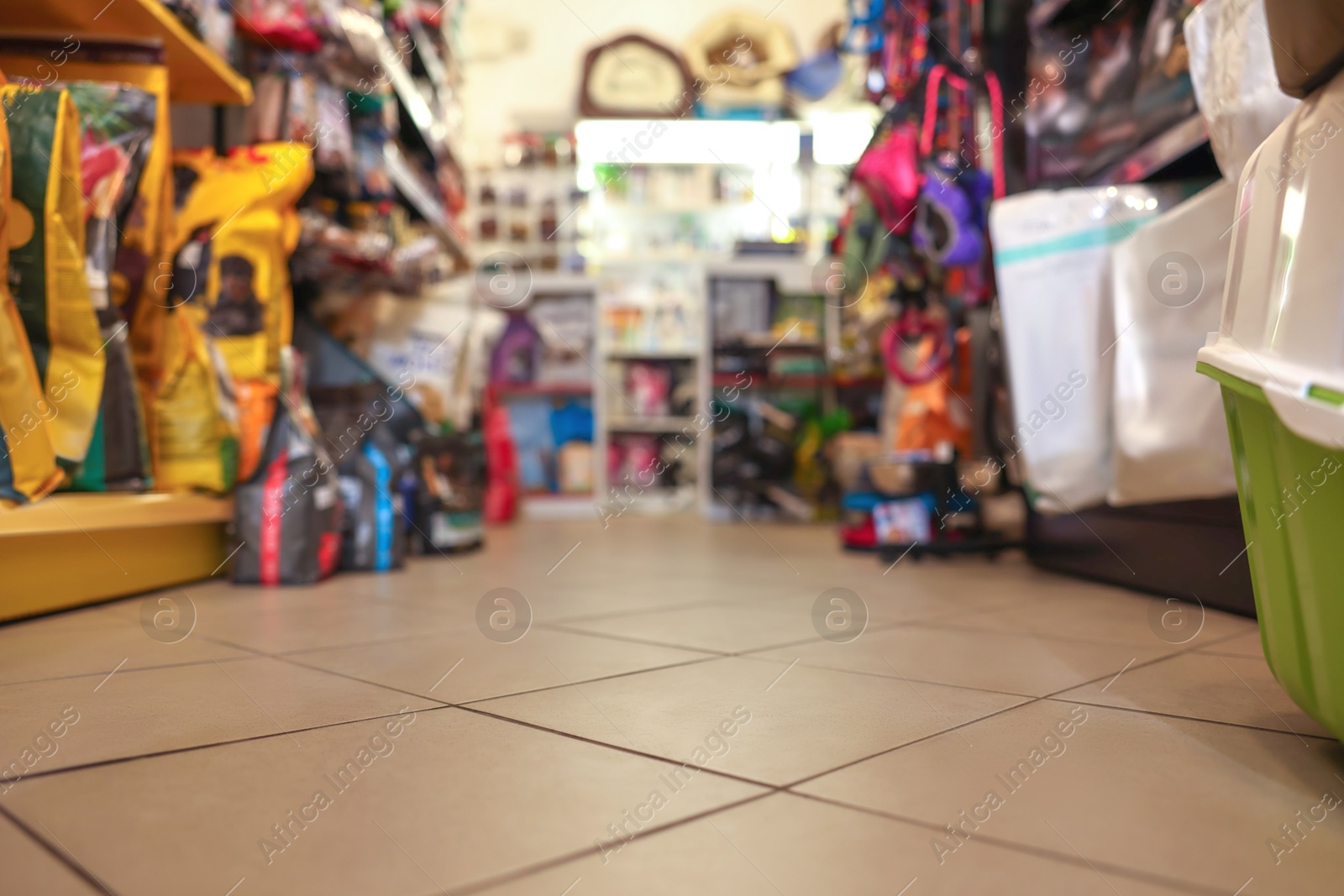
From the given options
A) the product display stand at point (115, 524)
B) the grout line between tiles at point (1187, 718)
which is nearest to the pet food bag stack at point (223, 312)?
the product display stand at point (115, 524)

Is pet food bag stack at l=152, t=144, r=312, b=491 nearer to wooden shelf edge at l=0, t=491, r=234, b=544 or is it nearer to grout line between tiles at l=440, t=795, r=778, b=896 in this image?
wooden shelf edge at l=0, t=491, r=234, b=544

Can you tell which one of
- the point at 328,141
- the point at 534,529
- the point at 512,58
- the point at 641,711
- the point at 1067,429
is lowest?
the point at 534,529

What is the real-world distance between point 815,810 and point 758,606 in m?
1.03

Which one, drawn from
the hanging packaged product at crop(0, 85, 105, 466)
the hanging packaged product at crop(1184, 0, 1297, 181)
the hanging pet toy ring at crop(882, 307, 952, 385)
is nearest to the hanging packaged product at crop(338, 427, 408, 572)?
the hanging packaged product at crop(0, 85, 105, 466)

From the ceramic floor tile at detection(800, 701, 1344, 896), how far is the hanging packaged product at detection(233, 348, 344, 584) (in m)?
1.47

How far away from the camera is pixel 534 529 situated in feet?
12.8

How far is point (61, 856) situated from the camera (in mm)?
562

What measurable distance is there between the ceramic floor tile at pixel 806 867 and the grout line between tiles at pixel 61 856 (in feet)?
0.74

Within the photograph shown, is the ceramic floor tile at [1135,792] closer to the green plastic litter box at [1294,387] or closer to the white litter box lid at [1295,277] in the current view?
the green plastic litter box at [1294,387]

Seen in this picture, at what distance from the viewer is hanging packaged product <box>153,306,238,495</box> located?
1.89m

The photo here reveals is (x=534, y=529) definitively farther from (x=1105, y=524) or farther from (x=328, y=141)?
(x=1105, y=524)

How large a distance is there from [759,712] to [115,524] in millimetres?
1261

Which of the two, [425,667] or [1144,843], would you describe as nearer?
[1144,843]

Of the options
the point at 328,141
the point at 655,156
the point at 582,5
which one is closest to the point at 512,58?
the point at 582,5
